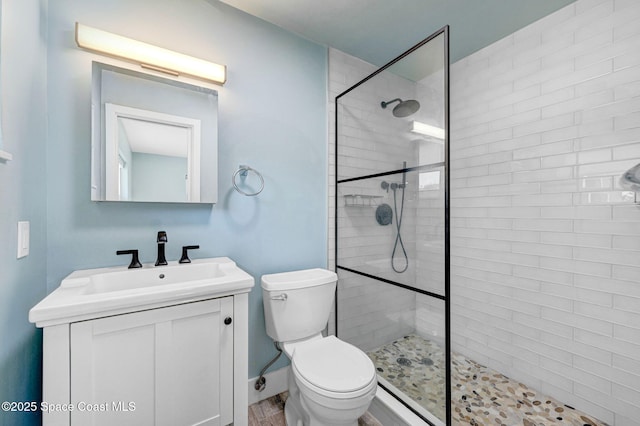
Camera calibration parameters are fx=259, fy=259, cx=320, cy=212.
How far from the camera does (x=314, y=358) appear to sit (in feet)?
4.58

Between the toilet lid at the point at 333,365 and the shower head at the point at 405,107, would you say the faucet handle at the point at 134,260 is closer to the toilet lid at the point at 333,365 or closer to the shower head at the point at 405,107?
the toilet lid at the point at 333,365

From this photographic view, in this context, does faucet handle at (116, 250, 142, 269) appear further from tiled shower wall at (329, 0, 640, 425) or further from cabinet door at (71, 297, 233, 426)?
tiled shower wall at (329, 0, 640, 425)

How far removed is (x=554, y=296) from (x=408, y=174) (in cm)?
133

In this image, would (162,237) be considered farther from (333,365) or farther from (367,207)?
(367,207)

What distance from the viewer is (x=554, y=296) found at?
1.73m

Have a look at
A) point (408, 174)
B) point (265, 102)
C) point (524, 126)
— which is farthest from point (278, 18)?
point (524, 126)

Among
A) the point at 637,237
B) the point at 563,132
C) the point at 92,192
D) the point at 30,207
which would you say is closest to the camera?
the point at 30,207

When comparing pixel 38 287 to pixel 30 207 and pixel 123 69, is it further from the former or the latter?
pixel 123 69

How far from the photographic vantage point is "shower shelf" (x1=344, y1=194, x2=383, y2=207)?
1.77m

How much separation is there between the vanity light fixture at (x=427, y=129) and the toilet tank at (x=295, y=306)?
40.0 inches

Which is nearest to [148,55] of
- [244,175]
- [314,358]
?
[244,175]

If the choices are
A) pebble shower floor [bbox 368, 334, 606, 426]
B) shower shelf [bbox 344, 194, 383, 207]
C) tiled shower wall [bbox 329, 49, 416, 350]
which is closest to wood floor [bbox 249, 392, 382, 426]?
pebble shower floor [bbox 368, 334, 606, 426]

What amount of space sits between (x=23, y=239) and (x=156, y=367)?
0.72m

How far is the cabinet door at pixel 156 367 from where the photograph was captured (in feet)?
3.05
